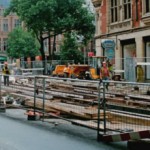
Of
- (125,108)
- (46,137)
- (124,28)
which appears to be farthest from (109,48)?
(125,108)

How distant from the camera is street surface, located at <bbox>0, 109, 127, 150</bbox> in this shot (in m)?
9.22

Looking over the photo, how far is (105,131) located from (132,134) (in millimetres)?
1293

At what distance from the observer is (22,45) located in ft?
247

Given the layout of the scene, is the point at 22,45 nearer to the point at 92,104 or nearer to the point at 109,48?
the point at 109,48

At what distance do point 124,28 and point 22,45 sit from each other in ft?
138

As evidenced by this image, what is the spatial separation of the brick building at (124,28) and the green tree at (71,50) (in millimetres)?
17926

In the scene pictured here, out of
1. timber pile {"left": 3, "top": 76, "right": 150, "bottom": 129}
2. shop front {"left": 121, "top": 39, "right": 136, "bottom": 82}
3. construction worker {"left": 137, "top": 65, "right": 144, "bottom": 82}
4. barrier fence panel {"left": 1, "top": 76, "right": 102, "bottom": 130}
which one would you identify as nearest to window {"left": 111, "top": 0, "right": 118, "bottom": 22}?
shop front {"left": 121, "top": 39, "right": 136, "bottom": 82}

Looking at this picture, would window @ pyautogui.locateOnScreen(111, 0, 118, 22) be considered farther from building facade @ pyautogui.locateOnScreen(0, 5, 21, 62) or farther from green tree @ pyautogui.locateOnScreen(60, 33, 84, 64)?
building facade @ pyautogui.locateOnScreen(0, 5, 21, 62)

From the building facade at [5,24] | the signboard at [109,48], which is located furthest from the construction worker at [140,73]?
the building facade at [5,24]

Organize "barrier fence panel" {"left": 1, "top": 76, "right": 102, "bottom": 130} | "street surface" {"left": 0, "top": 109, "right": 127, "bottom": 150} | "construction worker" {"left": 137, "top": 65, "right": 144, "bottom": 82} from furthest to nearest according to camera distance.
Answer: "construction worker" {"left": 137, "top": 65, "right": 144, "bottom": 82}
"barrier fence panel" {"left": 1, "top": 76, "right": 102, "bottom": 130}
"street surface" {"left": 0, "top": 109, "right": 127, "bottom": 150}

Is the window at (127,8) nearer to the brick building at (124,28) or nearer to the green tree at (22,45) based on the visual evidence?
the brick building at (124,28)

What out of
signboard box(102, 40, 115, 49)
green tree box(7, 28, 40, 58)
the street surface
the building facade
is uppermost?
the building facade

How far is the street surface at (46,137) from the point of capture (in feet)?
30.2

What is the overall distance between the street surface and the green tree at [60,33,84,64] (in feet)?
148
